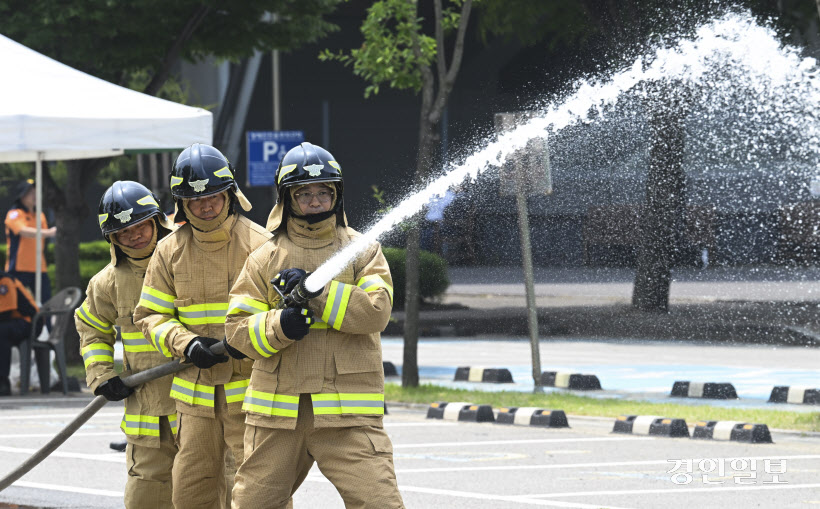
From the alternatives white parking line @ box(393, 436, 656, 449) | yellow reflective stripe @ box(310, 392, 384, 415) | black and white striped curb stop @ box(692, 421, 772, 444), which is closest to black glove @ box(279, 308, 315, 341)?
yellow reflective stripe @ box(310, 392, 384, 415)

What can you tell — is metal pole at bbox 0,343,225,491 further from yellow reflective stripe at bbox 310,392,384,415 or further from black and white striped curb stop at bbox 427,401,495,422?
black and white striped curb stop at bbox 427,401,495,422

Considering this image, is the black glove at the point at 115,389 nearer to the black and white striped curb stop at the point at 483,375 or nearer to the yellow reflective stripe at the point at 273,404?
Answer: the yellow reflective stripe at the point at 273,404

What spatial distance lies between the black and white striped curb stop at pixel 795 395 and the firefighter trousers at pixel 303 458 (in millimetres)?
7358

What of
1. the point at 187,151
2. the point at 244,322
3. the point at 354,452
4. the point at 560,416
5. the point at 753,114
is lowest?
the point at 560,416

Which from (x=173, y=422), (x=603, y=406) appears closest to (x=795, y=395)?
(x=603, y=406)

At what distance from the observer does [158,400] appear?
18.4 ft

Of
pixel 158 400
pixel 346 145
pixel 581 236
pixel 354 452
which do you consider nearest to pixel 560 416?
pixel 158 400

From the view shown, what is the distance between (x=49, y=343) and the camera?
12.1 metres

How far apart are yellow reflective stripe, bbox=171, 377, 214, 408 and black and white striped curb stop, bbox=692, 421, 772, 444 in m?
5.19

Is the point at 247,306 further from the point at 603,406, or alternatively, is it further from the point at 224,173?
the point at 603,406

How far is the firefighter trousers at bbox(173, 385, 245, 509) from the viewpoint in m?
5.28

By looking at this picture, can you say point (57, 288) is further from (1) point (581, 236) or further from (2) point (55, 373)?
(1) point (581, 236)

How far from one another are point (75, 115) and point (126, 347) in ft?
15.1

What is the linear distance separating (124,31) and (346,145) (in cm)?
863
